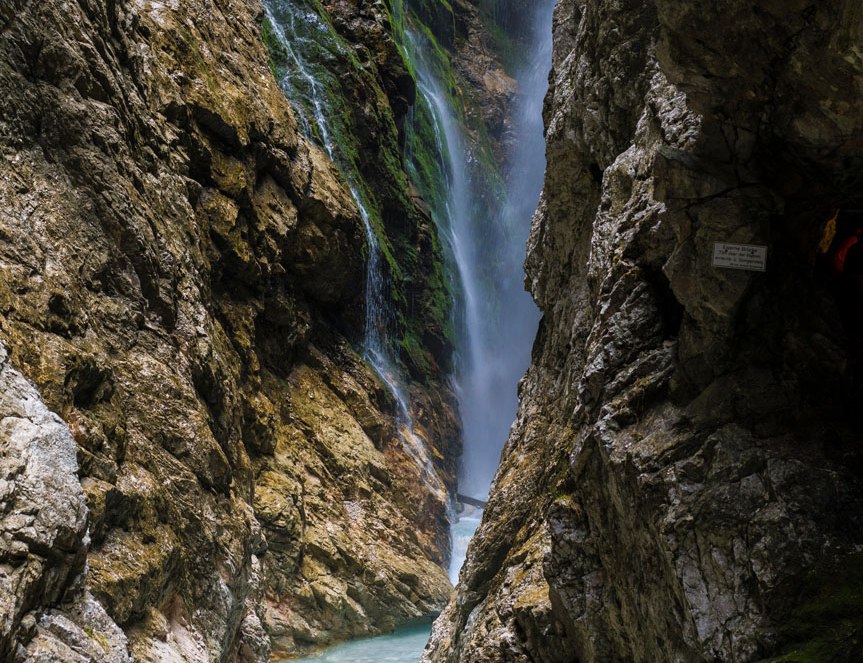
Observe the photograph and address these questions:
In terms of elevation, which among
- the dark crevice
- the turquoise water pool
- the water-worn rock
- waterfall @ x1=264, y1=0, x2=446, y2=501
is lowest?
the water-worn rock

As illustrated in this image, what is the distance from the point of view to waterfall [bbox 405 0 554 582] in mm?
37156

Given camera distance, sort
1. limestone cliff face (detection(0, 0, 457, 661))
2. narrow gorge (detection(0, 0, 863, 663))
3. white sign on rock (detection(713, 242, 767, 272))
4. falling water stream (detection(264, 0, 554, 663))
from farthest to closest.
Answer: falling water stream (detection(264, 0, 554, 663)) < limestone cliff face (detection(0, 0, 457, 661)) < white sign on rock (detection(713, 242, 767, 272)) < narrow gorge (detection(0, 0, 863, 663))

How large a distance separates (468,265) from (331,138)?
16.2m

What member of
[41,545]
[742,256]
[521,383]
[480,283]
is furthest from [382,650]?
[480,283]

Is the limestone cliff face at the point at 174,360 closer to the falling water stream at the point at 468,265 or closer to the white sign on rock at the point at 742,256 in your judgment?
the falling water stream at the point at 468,265

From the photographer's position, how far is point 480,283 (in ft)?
136

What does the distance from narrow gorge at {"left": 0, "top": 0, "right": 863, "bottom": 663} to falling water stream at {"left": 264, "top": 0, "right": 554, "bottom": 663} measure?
17.2 feet

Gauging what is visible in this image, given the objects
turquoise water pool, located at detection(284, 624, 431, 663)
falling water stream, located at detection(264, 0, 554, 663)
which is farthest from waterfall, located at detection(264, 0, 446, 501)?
turquoise water pool, located at detection(284, 624, 431, 663)

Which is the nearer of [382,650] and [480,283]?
[382,650]

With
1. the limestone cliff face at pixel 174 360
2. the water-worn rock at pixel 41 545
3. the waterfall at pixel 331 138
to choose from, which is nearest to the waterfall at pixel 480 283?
the waterfall at pixel 331 138

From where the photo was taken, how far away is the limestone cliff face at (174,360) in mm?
6727

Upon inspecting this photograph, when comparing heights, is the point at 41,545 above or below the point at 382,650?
below

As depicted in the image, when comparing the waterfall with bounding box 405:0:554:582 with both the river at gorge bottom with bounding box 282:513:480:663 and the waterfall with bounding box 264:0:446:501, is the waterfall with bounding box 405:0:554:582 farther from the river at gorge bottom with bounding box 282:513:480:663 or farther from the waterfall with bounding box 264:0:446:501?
the river at gorge bottom with bounding box 282:513:480:663

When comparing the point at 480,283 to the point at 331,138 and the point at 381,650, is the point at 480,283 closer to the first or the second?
the point at 331,138
